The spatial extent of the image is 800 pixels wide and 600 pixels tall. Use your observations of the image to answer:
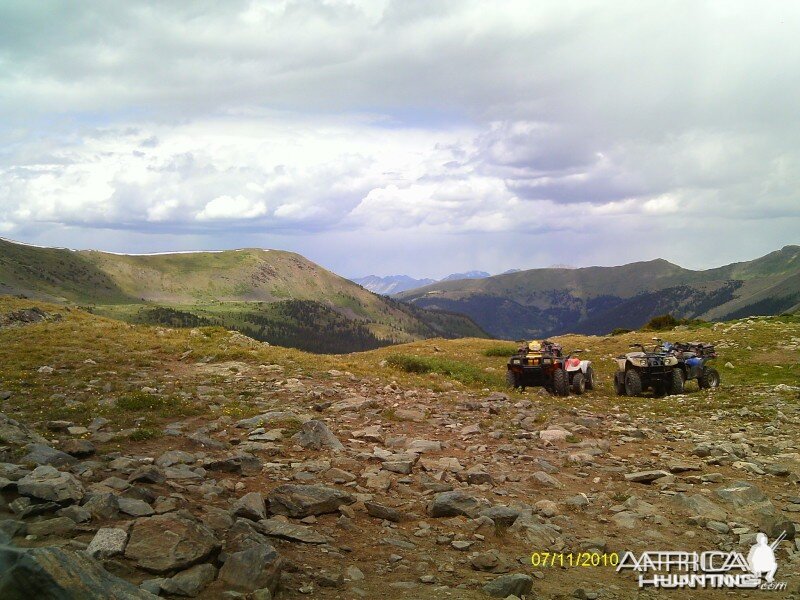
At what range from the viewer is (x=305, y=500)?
8125 mm

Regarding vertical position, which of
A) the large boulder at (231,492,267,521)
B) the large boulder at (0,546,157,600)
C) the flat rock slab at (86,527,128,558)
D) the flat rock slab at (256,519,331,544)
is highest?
the large boulder at (0,546,157,600)

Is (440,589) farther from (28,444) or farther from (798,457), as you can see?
(798,457)

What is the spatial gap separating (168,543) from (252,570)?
1021 millimetres

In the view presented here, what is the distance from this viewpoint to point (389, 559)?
22.5ft

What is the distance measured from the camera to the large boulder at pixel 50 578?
3.97 m

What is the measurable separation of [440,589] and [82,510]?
14.2 ft

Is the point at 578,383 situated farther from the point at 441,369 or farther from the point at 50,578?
the point at 50,578

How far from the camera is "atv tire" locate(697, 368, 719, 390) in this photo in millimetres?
23391

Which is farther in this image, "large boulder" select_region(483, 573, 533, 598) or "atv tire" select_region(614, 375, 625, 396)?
"atv tire" select_region(614, 375, 625, 396)

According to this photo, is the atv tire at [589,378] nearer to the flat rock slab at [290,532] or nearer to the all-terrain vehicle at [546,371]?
the all-terrain vehicle at [546,371]

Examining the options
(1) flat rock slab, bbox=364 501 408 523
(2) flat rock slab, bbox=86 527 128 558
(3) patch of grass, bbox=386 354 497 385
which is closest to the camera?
(2) flat rock slab, bbox=86 527 128 558

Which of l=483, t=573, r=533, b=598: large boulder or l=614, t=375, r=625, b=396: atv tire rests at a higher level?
l=483, t=573, r=533, b=598: large boulder

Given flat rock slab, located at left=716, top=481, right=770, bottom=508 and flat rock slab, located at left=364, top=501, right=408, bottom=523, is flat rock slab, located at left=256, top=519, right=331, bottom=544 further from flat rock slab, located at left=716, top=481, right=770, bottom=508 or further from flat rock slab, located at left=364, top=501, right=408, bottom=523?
flat rock slab, located at left=716, top=481, right=770, bottom=508

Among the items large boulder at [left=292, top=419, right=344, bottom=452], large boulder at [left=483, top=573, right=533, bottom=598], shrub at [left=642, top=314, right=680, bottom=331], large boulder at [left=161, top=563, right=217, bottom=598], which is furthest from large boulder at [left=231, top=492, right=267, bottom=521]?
shrub at [left=642, top=314, right=680, bottom=331]
